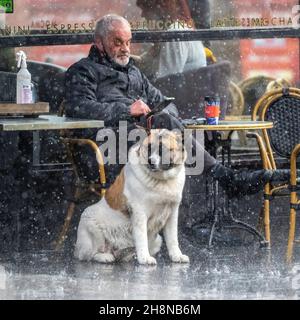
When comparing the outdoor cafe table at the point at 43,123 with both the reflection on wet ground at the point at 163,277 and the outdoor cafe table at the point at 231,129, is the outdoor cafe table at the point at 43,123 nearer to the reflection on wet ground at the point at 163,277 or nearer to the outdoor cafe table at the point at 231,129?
the outdoor cafe table at the point at 231,129

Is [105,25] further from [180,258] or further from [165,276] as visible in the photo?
[165,276]

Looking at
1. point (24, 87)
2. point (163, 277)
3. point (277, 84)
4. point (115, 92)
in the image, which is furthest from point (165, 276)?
point (277, 84)

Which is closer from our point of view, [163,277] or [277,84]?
[163,277]

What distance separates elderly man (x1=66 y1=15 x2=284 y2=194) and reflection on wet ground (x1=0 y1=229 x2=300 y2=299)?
1.93ft

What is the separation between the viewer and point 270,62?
12609mm

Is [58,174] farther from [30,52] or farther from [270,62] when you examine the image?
[270,62]

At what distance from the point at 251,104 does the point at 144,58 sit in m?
1.18

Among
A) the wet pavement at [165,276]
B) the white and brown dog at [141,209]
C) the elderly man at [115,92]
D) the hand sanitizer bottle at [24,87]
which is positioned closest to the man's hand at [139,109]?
the elderly man at [115,92]

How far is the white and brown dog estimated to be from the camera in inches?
385

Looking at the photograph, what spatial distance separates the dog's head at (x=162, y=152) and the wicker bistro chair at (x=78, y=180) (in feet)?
1.54

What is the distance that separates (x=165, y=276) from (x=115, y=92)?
1813 mm

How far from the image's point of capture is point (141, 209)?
9883mm

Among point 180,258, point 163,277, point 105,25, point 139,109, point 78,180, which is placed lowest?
point 163,277

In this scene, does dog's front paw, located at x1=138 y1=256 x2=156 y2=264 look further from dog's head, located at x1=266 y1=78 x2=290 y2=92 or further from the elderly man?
dog's head, located at x1=266 y1=78 x2=290 y2=92
